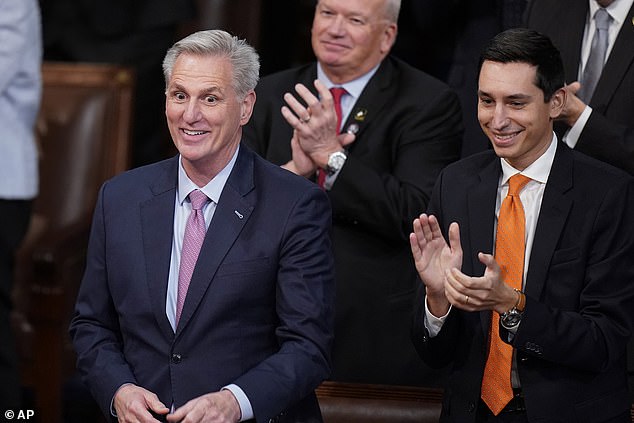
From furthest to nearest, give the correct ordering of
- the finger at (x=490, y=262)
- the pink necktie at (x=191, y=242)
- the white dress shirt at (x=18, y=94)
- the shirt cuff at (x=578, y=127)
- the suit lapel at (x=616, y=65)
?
the white dress shirt at (x=18, y=94) → the suit lapel at (x=616, y=65) → the shirt cuff at (x=578, y=127) → the pink necktie at (x=191, y=242) → the finger at (x=490, y=262)

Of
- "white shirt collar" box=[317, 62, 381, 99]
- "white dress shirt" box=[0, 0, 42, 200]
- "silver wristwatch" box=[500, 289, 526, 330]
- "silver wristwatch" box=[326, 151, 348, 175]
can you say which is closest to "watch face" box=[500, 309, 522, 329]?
"silver wristwatch" box=[500, 289, 526, 330]

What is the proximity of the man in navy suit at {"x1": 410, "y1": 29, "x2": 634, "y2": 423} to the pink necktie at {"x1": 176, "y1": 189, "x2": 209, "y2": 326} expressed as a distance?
475 millimetres

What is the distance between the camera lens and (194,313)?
2.87 metres

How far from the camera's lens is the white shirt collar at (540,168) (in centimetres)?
300

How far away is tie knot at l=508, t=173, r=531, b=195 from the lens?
300cm

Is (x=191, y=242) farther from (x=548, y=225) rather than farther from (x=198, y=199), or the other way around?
(x=548, y=225)

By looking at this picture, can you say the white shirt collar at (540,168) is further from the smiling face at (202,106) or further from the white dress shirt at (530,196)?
the smiling face at (202,106)

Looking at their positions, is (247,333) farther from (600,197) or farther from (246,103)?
(600,197)

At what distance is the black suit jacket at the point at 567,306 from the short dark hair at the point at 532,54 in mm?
162

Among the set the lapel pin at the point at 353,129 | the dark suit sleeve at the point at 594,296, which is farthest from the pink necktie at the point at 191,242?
the lapel pin at the point at 353,129

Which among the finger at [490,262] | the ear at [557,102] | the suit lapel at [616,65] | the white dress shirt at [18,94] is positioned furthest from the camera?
the white dress shirt at [18,94]

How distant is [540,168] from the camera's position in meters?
3.00

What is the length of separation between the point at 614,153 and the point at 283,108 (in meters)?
0.86

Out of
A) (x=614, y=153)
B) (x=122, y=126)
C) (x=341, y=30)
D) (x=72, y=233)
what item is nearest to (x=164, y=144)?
(x=122, y=126)
